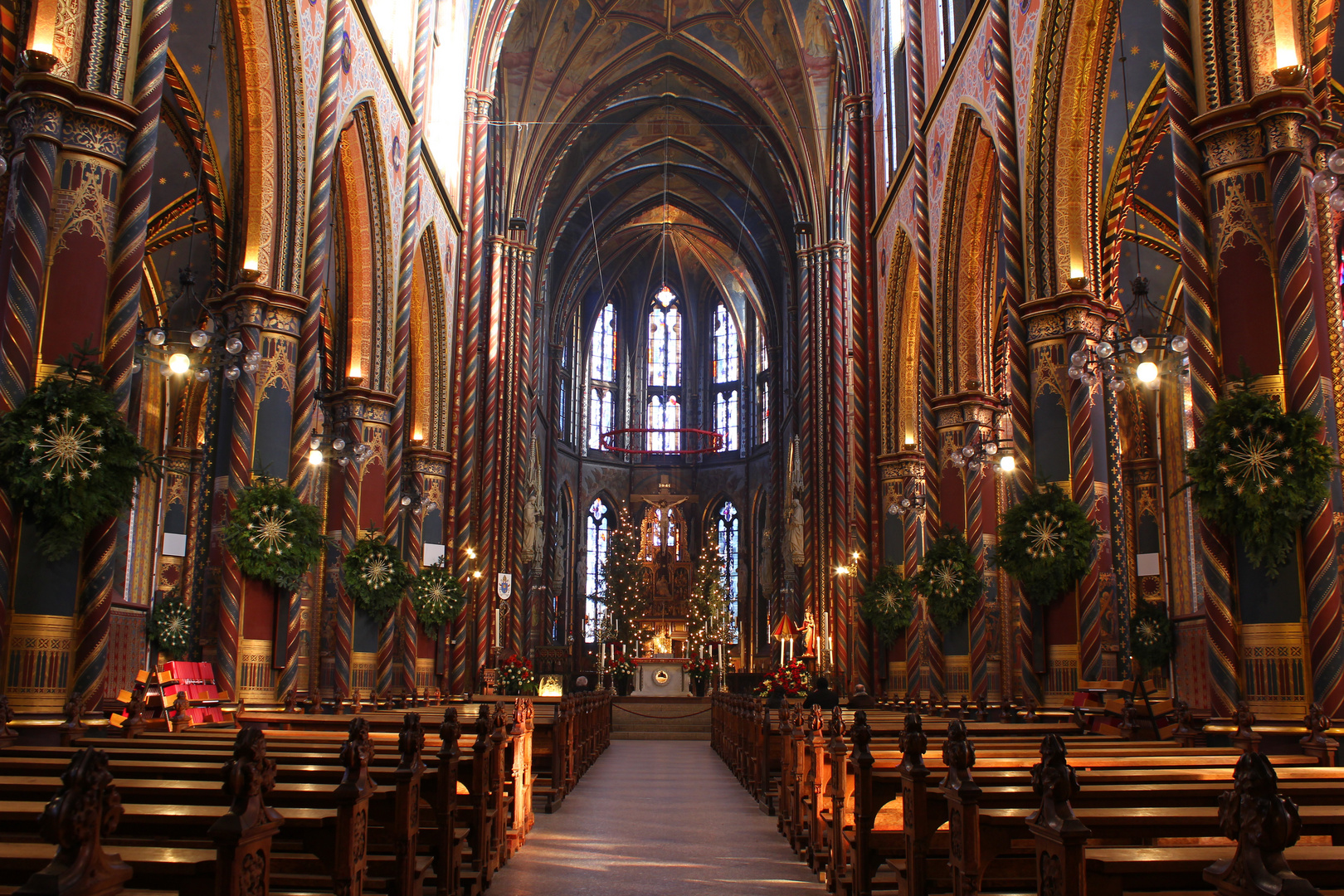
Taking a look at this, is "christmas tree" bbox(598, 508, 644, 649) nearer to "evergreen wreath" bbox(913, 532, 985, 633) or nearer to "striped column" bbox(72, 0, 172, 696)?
"evergreen wreath" bbox(913, 532, 985, 633)

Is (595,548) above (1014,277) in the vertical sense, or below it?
below

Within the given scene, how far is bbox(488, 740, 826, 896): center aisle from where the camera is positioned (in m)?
7.36

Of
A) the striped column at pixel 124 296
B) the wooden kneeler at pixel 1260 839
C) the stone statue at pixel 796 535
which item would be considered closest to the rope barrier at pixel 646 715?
the stone statue at pixel 796 535

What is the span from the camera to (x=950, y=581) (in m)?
16.8

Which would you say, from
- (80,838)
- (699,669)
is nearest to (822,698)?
(80,838)

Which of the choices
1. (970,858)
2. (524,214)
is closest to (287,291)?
(970,858)

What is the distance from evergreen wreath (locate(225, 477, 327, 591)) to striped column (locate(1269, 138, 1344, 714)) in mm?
10053

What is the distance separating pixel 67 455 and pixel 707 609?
2988 centimetres

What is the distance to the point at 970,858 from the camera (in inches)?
176

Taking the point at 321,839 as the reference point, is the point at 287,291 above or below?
above

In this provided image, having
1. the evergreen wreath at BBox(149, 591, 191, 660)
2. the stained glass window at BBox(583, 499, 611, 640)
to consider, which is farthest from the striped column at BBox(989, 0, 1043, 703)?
the stained glass window at BBox(583, 499, 611, 640)

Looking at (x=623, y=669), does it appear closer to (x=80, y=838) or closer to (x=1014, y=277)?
Result: (x=1014, y=277)

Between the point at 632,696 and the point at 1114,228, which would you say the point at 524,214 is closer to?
the point at 632,696

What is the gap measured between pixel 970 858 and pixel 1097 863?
98 cm
